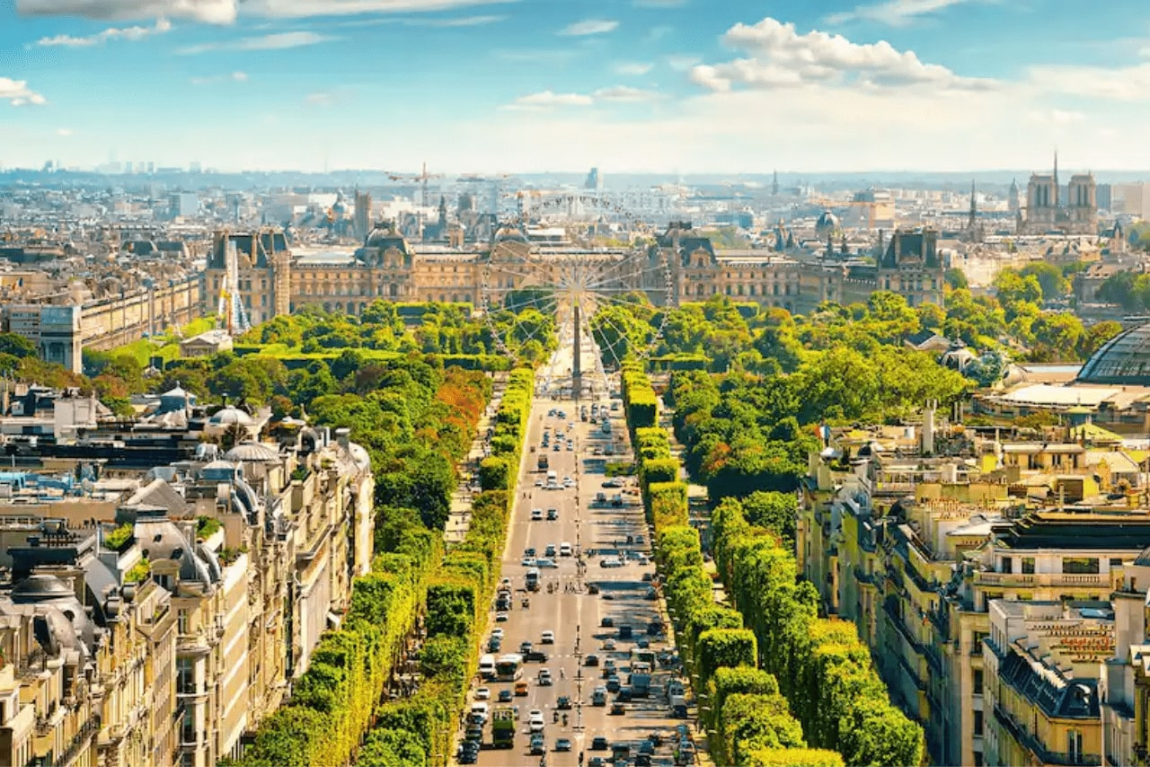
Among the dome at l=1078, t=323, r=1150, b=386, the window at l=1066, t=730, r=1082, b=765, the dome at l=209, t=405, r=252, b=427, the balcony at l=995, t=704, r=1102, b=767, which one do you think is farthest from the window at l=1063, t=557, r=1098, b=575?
the dome at l=1078, t=323, r=1150, b=386

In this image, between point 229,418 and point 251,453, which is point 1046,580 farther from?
point 229,418

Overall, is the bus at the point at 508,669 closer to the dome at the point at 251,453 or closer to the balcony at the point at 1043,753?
the dome at the point at 251,453

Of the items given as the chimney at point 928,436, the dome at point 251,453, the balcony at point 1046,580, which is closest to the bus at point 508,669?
the dome at point 251,453

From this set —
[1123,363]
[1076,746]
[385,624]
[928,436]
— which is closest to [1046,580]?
[1076,746]

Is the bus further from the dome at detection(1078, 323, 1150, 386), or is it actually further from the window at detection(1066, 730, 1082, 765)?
the dome at detection(1078, 323, 1150, 386)

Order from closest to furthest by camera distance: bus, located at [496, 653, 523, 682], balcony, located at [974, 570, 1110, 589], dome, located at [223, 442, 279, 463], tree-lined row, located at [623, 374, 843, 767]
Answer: balcony, located at [974, 570, 1110, 589], tree-lined row, located at [623, 374, 843, 767], dome, located at [223, 442, 279, 463], bus, located at [496, 653, 523, 682]

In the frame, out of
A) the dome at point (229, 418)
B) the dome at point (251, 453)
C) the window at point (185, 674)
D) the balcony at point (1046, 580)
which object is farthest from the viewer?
the dome at point (229, 418)
